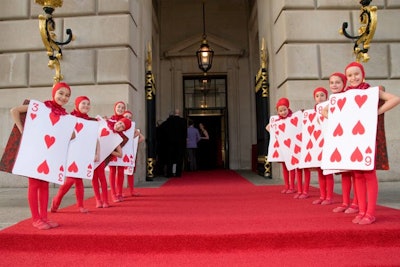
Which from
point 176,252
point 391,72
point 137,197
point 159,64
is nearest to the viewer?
point 176,252

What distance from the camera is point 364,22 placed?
6367 mm

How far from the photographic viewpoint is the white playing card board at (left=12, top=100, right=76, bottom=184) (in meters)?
3.12

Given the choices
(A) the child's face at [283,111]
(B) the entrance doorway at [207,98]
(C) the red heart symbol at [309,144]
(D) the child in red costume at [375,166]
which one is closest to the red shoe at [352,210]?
(D) the child in red costume at [375,166]

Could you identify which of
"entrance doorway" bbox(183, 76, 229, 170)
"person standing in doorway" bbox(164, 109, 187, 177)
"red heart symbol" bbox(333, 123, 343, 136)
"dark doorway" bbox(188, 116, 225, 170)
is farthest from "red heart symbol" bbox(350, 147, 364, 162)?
"dark doorway" bbox(188, 116, 225, 170)

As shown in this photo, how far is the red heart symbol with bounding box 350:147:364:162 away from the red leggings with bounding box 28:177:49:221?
284cm

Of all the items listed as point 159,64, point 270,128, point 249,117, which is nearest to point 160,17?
point 159,64

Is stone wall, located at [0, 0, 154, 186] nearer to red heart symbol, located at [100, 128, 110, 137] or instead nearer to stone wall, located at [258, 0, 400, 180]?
red heart symbol, located at [100, 128, 110, 137]

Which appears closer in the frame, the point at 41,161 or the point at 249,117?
the point at 41,161

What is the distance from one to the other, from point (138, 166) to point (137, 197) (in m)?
2.39

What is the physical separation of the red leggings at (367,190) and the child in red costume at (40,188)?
9.12 feet

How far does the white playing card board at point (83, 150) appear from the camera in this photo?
393 cm

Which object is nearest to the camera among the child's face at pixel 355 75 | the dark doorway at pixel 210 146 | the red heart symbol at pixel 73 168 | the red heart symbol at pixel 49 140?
the red heart symbol at pixel 49 140

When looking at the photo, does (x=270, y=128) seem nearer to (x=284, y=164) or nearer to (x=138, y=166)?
(x=284, y=164)

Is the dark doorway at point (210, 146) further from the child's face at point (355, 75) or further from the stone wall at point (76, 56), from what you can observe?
the child's face at point (355, 75)
